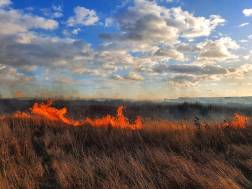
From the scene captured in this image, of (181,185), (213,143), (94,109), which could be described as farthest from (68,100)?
(181,185)

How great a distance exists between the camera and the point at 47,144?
7.26 metres

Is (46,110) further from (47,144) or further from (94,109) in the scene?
(94,109)

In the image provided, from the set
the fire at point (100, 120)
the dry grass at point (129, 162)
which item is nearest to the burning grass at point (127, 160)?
the dry grass at point (129, 162)

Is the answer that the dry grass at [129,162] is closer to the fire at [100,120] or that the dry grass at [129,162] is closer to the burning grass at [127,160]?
→ the burning grass at [127,160]

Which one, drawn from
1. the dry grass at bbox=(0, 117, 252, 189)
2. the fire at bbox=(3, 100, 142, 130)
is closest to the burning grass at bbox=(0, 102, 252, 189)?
the dry grass at bbox=(0, 117, 252, 189)

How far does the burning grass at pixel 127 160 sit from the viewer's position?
4.05 meters

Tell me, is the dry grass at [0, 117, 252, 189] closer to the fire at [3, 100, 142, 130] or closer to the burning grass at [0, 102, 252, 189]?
the burning grass at [0, 102, 252, 189]

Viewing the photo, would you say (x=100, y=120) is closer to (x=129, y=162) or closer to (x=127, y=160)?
(x=127, y=160)

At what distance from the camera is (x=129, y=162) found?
4.93m

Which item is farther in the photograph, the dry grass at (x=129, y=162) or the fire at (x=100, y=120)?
the fire at (x=100, y=120)

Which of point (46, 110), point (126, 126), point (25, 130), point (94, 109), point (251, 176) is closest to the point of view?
point (251, 176)

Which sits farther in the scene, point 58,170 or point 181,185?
point 58,170

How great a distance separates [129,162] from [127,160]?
23.1 inches

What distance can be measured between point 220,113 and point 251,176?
21104 millimetres
